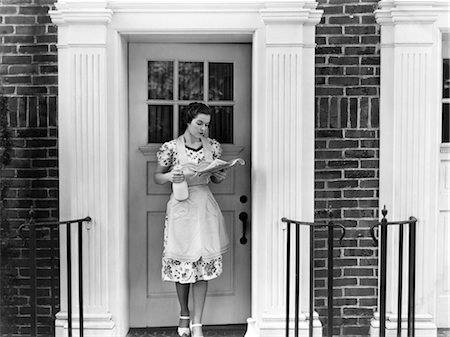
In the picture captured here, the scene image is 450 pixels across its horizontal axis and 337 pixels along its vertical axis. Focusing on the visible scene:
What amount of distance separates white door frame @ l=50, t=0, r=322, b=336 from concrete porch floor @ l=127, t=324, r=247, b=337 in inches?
11.7

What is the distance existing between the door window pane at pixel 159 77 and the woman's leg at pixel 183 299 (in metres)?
1.33

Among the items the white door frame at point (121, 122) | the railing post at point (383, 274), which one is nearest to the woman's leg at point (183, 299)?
the white door frame at point (121, 122)

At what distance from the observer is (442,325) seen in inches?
174

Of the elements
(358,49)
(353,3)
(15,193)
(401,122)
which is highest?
(353,3)

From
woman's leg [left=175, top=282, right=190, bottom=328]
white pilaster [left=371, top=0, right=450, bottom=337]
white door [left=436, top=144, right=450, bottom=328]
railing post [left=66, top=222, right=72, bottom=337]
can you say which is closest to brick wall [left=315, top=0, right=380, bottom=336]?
white pilaster [left=371, top=0, right=450, bottom=337]

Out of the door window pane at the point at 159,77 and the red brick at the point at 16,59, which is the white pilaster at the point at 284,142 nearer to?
the door window pane at the point at 159,77

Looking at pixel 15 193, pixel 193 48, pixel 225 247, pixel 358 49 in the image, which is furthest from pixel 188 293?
pixel 358 49

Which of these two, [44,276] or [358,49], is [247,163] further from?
[44,276]

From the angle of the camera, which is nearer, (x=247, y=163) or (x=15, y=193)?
(x=15, y=193)

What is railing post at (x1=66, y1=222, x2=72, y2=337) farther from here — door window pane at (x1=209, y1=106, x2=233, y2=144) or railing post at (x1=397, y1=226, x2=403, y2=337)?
railing post at (x1=397, y1=226, x2=403, y2=337)

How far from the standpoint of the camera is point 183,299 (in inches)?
174

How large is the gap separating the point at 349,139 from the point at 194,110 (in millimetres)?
1041

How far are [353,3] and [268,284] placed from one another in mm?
1930

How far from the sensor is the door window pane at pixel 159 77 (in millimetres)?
4555
